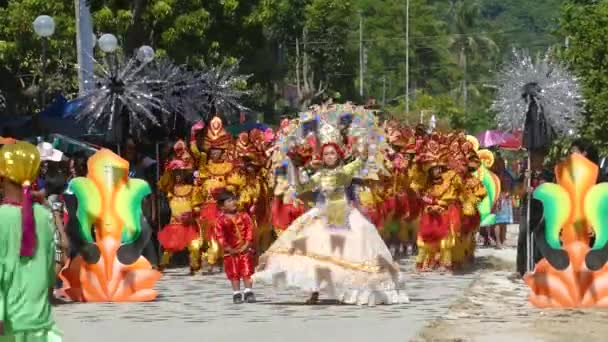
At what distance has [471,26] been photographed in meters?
116

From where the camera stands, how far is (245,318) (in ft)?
44.8

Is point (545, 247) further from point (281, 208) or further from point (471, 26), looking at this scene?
point (471, 26)

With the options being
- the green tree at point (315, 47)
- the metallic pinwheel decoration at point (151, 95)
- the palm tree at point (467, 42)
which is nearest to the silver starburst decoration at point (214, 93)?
the metallic pinwheel decoration at point (151, 95)

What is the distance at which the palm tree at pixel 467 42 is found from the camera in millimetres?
111375

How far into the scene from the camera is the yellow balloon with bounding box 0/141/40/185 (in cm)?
852

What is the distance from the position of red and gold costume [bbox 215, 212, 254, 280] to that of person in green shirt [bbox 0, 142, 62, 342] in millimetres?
6588

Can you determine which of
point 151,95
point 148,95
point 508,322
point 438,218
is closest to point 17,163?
point 508,322

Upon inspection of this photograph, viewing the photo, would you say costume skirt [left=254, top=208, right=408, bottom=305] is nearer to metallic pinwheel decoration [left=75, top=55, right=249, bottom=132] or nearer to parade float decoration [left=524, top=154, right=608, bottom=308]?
parade float decoration [left=524, top=154, right=608, bottom=308]

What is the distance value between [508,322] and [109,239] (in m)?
4.54

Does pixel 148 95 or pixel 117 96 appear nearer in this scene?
pixel 117 96

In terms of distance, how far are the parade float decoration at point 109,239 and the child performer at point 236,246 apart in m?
0.80

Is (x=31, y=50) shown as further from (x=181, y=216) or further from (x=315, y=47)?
(x=315, y=47)

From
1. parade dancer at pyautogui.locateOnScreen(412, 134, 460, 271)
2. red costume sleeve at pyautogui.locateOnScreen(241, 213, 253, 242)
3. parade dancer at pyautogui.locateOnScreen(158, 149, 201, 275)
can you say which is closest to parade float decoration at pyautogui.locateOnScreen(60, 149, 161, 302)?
red costume sleeve at pyautogui.locateOnScreen(241, 213, 253, 242)

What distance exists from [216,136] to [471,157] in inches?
152
